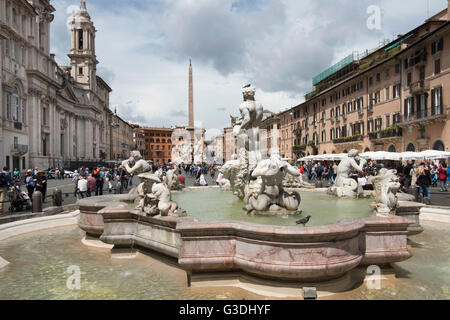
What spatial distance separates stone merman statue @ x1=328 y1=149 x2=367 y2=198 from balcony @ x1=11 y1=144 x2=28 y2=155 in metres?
32.5

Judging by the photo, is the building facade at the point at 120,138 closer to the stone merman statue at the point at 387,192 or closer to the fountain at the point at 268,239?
the fountain at the point at 268,239

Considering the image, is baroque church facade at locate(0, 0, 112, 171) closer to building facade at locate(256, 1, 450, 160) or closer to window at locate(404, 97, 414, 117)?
building facade at locate(256, 1, 450, 160)

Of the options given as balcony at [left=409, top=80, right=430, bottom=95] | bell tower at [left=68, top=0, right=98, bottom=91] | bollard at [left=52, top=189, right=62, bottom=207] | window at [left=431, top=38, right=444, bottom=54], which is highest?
bell tower at [left=68, top=0, right=98, bottom=91]

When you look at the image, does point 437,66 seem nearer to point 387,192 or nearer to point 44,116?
point 387,192

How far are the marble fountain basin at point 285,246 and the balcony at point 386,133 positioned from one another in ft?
98.3

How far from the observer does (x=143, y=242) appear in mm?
5258

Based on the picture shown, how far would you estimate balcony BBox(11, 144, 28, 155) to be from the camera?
31.7 meters

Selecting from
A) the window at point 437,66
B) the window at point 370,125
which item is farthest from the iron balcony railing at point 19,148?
the window at point 437,66

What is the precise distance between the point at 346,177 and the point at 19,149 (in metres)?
33.3

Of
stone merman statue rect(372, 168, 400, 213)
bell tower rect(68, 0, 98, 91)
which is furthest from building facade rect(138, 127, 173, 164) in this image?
stone merman statue rect(372, 168, 400, 213)

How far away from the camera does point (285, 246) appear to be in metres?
3.81

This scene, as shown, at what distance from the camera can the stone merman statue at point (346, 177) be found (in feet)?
27.0
